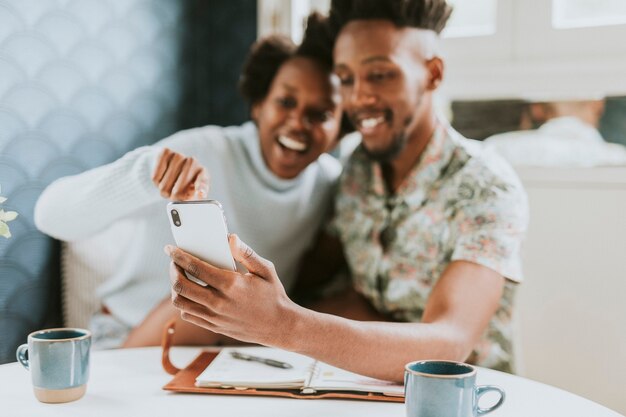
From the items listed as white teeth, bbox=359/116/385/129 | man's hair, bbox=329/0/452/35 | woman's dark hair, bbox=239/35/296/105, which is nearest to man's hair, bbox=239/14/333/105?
woman's dark hair, bbox=239/35/296/105

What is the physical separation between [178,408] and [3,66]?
37.9 inches

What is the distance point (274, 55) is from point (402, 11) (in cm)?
39

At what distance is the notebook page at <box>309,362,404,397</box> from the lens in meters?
1.05

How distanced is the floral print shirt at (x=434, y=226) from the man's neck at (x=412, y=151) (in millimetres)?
32

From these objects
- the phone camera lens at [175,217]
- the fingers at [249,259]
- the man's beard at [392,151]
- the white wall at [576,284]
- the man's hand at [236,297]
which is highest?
the man's beard at [392,151]

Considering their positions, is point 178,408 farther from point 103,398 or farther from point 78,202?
point 78,202

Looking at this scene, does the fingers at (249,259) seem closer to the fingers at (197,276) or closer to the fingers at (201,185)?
the fingers at (197,276)

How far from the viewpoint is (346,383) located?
1078 millimetres

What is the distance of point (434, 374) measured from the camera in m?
0.87

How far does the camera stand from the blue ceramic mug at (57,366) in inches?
38.7

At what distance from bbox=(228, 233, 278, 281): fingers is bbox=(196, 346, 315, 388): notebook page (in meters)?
0.21

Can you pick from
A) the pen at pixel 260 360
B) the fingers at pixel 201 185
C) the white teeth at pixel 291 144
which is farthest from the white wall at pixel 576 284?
the fingers at pixel 201 185

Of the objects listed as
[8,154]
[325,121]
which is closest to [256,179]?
[325,121]

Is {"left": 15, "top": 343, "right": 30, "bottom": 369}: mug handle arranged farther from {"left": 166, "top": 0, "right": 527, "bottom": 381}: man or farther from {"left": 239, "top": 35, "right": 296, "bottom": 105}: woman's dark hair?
{"left": 239, "top": 35, "right": 296, "bottom": 105}: woman's dark hair
